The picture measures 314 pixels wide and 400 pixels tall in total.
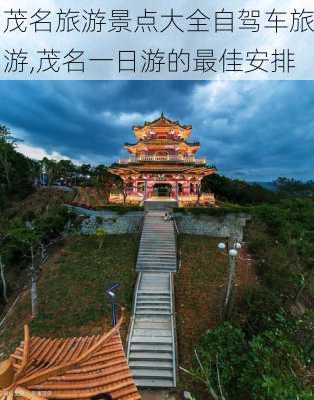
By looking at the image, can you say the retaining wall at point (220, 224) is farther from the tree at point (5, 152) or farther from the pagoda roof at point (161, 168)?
the tree at point (5, 152)

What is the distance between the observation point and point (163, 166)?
74.3 feet

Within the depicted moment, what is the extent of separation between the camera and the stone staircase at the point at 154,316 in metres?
8.66

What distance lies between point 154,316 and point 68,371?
23.0 ft

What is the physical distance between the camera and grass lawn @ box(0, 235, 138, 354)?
1027 centimetres

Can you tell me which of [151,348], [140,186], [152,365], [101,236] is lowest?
[152,365]

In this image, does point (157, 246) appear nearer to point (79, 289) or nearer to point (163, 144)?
point (79, 289)

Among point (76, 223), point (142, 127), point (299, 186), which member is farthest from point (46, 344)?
point (299, 186)

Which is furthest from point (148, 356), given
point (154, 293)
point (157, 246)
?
point (157, 246)

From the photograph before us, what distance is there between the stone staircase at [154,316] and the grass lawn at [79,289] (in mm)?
575

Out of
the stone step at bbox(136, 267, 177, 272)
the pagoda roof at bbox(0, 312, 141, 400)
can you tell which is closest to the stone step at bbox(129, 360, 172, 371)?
the pagoda roof at bbox(0, 312, 141, 400)

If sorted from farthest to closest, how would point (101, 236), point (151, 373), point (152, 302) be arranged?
point (101, 236) → point (152, 302) → point (151, 373)

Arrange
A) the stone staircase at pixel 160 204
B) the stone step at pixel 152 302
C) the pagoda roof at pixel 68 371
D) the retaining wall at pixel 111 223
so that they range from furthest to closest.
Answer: the stone staircase at pixel 160 204, the retaining wall at pixel 111 223, the stone step at pixel 152 302, the pagoda roof at pixel 68 371

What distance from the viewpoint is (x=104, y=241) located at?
17031mm

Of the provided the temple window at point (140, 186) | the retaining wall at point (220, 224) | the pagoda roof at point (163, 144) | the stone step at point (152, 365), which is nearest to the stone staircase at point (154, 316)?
the stone step at point (152, 365)
